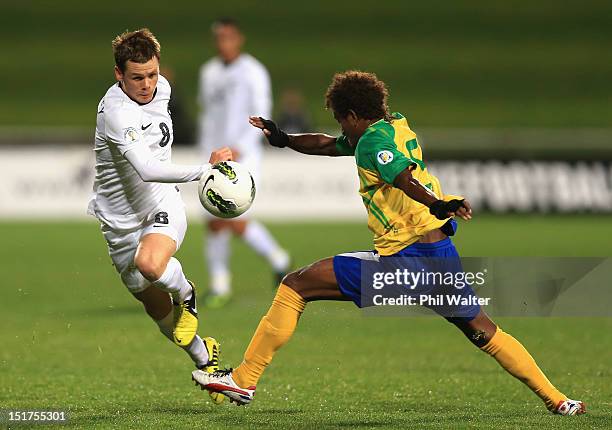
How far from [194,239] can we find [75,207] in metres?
2.69

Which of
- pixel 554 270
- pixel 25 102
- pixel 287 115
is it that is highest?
pixel 554 270

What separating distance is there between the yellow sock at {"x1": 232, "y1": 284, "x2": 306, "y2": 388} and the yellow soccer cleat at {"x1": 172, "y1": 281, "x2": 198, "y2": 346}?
1.88ft

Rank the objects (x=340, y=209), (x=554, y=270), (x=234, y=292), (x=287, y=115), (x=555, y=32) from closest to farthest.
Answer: (x=554, y=270)
(x=234, y=292)
(x=340, y=209)
(x=287, y=115)
(x=555, y=32)

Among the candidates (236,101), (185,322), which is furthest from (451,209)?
Answer: (236,101)

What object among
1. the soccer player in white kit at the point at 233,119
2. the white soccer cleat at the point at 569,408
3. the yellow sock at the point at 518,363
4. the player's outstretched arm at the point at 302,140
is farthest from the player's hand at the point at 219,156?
the soccer player in white kit at the point at 233,119

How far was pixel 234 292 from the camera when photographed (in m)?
11.8

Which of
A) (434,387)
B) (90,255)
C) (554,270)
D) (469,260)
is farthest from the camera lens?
(90,255)

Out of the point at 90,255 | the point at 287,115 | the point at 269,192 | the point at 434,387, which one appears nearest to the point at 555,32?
the point at 287,115

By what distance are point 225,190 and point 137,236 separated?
840 millimetres

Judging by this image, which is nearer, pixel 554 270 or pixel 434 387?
pixel 554 270

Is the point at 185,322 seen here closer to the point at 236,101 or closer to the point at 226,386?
the point at 226,386

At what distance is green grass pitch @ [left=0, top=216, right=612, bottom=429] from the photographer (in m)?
6.22

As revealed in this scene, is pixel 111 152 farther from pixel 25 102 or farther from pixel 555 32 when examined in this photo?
pixel 555 32

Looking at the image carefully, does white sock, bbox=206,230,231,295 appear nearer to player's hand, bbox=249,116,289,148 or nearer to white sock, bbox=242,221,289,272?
white sock, bbox=242,221,289,272
